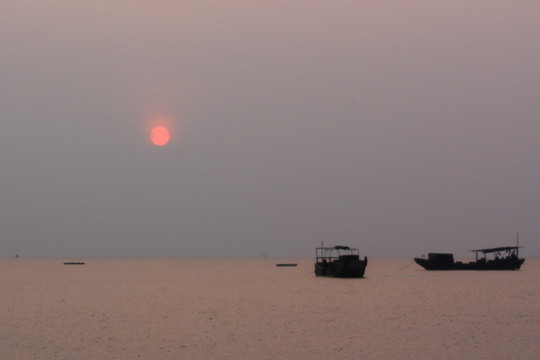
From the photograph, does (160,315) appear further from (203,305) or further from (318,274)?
(318,274)

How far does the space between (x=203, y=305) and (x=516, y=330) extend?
68.3 feet

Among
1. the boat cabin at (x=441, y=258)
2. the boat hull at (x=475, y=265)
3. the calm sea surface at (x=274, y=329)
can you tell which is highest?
the boat cabin at (x=441, y=258)

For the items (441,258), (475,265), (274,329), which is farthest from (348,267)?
(274,329)

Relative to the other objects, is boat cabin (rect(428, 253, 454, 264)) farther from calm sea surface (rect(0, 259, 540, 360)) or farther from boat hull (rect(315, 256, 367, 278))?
calm sea surface (rect(0, 259, 540, 360))

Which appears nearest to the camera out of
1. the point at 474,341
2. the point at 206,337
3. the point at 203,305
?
the point at 474,341

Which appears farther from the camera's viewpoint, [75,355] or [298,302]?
[298,302]

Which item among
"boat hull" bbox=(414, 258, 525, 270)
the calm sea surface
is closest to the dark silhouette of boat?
"boat hull" bbox=(414, 258, 525, 270)

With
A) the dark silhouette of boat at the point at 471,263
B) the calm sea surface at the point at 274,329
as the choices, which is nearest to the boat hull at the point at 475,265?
the dark silhouette of boat at the point at 471,263

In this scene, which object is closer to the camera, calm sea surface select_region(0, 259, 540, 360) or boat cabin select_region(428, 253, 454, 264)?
calm sea surface select_region(0, 259, 540, 360)

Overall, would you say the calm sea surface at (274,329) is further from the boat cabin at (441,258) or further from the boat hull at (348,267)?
the boat cabin at (441,258)

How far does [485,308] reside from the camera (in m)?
39.7

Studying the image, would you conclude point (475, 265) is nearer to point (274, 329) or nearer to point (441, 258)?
point (441, 258)

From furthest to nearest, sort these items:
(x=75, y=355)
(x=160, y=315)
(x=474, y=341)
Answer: (x=160, y=315) → (x=474, y=341) → (x=75, y=355)

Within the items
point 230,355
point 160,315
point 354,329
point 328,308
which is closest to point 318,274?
point 328,308
